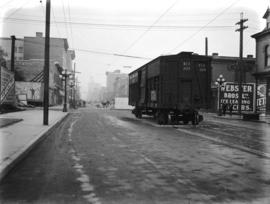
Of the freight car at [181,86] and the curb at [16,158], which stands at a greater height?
the freight car at [181,86]

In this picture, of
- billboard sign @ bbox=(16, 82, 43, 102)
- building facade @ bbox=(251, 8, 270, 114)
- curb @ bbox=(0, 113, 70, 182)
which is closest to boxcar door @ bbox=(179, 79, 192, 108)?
curb @ bbox=(0, 113, 70, 182)

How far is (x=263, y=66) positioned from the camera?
37.7 meters

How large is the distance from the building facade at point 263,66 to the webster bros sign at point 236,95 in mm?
4100

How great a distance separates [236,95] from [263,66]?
7.42 m

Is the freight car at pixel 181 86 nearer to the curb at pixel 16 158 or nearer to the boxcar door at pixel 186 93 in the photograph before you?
the boxcar door at pixel 186 93

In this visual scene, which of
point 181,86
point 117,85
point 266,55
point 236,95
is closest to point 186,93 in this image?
point 181,86

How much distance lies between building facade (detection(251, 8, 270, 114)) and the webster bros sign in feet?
13.4

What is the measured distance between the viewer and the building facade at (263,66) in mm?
36438

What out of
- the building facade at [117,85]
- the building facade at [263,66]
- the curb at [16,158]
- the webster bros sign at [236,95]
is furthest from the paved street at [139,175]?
the building facade at [117,85]

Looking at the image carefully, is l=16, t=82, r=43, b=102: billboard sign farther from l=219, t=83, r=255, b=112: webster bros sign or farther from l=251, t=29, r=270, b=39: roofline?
l=251, t=29, r=270, b=39: roofline

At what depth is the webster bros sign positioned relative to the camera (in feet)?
143

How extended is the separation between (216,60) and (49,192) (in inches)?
2205

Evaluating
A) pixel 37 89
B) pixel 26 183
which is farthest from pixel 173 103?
pixel 37 89

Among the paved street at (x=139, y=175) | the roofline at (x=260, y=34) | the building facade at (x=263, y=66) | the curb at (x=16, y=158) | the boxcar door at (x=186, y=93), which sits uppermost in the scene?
the roofline at (x=260, y=34)
